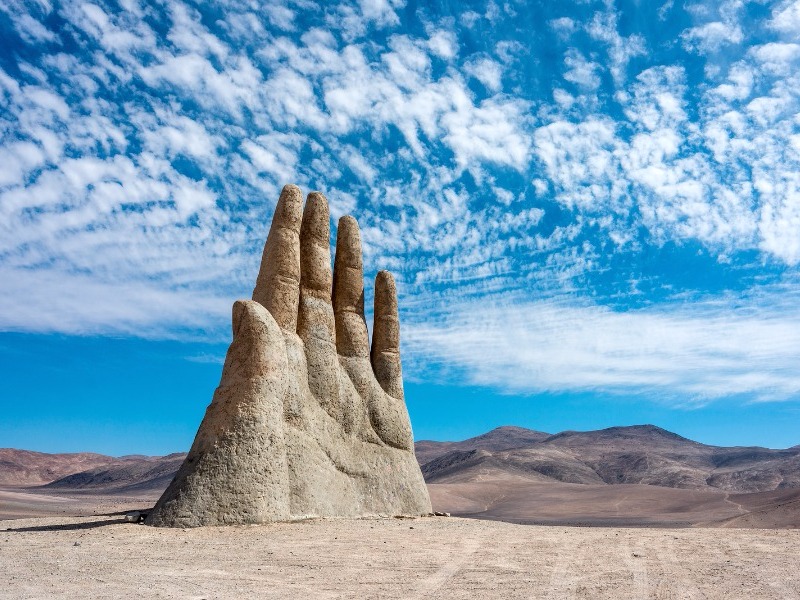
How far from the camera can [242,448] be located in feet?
42.2

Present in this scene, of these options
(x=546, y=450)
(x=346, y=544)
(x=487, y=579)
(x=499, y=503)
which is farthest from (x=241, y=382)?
(x=546, y=450)

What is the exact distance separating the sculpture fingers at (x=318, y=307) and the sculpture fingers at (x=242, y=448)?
1967 millimetres

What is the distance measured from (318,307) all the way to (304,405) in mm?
2851

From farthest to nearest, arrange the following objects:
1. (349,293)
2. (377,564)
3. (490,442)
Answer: (490,442), (349,293), (377,564)

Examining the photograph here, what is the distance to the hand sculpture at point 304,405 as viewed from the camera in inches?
501

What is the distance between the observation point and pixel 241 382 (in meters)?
13.5

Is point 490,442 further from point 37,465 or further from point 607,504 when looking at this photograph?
point 607,504

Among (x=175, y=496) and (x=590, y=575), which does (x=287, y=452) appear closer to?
(x=175, y=496)

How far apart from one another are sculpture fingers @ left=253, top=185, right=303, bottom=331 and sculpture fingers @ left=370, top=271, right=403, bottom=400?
130 inches

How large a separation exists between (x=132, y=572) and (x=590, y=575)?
18.5 ft

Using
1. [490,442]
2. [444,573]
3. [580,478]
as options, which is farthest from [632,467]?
[444,573]

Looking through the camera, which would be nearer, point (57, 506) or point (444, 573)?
point (444, 573)

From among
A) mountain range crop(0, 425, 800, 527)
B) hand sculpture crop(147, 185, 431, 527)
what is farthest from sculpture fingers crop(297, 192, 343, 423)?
mountain range crop(0, 425, 800, 527)

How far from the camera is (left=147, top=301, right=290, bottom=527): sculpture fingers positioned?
12.4m
